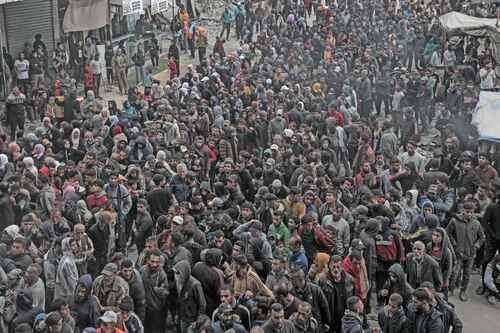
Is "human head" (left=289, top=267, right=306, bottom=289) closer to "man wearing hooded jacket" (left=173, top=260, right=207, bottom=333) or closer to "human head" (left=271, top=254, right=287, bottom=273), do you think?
"human head" (left=271, top=254, right=287, bottom=273)

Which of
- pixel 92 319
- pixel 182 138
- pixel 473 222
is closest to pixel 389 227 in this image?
pixel 473 222

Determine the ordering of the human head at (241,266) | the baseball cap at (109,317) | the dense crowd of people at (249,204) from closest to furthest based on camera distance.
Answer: the baseball cap at (109,317) < the dense crowd of people at (249,204) < the human head at (241,266)

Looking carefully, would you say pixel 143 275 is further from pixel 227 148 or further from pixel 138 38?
pixel 138 38

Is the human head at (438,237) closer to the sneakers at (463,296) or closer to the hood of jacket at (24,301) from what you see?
the sneakers at (463,296)

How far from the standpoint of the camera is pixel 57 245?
28.0ft

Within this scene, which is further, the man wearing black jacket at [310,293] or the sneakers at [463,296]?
the sneakers at [463,296]

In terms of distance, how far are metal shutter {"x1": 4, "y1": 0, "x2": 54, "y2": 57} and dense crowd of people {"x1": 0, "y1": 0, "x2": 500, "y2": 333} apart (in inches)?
58.0

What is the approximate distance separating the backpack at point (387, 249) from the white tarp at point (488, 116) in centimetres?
549

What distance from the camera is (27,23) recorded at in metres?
21.1

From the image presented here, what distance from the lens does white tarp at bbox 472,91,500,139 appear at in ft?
46.6

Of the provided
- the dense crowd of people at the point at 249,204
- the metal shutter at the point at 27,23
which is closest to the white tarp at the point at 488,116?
the dense crowd of people at the point at 249,204

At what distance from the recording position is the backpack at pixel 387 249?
9.44 meters

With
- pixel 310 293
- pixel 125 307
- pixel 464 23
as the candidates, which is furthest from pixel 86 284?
pixel 464 23

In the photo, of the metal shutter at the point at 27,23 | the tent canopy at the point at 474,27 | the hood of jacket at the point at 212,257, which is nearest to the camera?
the hood of jacket at the point at 212,257
